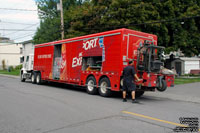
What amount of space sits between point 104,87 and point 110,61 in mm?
1508

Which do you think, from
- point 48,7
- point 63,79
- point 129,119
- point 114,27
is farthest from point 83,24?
point 48,7

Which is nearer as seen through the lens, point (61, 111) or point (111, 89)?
point (61, 111)

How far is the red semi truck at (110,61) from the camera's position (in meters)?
10.8

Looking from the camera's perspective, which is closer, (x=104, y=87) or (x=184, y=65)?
(x=104, y=87)

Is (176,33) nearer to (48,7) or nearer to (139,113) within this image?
(139,113)

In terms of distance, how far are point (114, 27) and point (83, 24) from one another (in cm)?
444

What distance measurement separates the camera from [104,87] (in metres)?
11.9

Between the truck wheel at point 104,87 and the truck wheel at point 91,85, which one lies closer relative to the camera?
the truck wheel at point 104,87

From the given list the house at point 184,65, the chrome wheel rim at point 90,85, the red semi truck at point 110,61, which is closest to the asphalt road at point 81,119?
the red semi truck at point 110,61

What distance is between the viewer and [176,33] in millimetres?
22344

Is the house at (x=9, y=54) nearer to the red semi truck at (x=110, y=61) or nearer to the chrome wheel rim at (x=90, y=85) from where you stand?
the red semi truck at (x=110, y=61)

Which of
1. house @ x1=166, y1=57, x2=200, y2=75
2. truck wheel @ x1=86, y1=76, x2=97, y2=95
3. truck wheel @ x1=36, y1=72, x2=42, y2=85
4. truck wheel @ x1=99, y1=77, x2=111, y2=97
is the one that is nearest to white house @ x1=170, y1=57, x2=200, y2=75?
house @ x1=166, y1=57, x2=200, y2=75

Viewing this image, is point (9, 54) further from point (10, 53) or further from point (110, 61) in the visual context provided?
point (110, 61)

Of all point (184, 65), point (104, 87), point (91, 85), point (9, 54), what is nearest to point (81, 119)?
point (104, 87)
